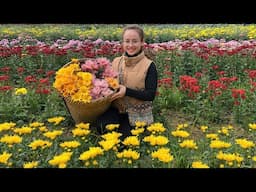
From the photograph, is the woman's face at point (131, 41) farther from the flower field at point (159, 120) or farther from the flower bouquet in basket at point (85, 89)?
the flower field at point (159, 120)

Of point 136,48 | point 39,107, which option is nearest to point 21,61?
point 39,107

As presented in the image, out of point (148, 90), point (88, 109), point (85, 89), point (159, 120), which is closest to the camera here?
point (85, 89)

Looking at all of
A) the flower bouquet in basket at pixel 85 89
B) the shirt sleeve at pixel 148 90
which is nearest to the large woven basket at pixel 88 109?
the flower bouquet in basket at pixel 85 89

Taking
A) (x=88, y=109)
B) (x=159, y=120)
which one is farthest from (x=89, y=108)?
(x=159, y=120)

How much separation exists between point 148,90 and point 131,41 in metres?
0.43

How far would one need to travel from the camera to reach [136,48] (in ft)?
10.8

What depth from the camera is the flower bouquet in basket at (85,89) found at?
3053 millimetres

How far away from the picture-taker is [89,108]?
3.14 metres

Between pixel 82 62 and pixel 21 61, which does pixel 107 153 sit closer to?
pixel 82 62

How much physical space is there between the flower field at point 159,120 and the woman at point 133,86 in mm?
134

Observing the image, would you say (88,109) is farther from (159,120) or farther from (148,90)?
(159,120)

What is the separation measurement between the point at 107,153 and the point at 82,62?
127 centimetres

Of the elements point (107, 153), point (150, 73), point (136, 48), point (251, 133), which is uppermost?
point (136, 48)

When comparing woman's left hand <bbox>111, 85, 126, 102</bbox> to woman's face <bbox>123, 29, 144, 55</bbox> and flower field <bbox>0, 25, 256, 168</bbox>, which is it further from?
woman's face <bbox>123, 29, 144, 55</bbox>
